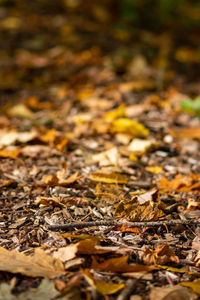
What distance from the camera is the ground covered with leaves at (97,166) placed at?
1035mm

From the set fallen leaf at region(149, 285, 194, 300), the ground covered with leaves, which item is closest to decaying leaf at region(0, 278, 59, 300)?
the ground covered with leaves

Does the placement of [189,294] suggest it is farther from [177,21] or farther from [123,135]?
[177,21]

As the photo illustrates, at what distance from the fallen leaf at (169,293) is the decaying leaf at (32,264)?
271 mm

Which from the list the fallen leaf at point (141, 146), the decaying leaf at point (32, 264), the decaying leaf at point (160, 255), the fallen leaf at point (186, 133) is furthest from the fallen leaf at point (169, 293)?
the fallen leaf at point (186, 133)

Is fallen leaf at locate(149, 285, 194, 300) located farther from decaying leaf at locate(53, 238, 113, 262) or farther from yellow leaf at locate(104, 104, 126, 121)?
yellow leaf at locate(104, 104, 126, 121)

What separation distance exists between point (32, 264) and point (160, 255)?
42 cm

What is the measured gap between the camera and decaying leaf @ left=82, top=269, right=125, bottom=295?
0.95 meters

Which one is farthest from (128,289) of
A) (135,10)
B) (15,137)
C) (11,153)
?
(135,10)

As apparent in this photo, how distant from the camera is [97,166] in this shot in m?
1.81

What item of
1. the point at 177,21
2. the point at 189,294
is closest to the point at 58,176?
the point at 189,294

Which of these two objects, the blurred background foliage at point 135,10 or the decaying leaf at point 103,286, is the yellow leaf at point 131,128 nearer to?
the decaying leaf at point 103,286

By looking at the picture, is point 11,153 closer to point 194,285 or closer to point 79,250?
point 79,250

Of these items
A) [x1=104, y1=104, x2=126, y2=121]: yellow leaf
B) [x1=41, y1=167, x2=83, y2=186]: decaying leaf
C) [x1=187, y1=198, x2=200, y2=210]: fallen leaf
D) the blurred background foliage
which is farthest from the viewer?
the blurred background foliage

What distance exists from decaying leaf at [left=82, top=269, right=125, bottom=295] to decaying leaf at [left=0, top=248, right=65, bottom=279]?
0.09 m
